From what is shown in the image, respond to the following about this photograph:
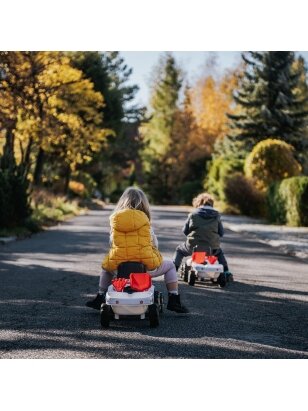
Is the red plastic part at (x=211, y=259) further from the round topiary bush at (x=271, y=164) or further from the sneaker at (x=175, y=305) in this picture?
the round topiary bush at (x=271, y=164)

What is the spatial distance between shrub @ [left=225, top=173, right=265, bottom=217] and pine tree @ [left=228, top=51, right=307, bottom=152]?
993cm

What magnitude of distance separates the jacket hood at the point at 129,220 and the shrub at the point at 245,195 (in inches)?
1117

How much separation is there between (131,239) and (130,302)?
678 millimetres

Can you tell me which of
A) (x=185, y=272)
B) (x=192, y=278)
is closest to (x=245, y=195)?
(x=185, y=272)

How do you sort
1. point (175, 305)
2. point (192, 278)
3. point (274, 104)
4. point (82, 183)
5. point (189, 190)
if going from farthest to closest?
1. point (189, 190)
2. point (82, 183)
3. point (274, 104)
4. point (192, 278)
5. point (175, 305)

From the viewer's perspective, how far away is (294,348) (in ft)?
19.3

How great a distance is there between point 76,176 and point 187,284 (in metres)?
50.5

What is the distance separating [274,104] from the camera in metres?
45.6

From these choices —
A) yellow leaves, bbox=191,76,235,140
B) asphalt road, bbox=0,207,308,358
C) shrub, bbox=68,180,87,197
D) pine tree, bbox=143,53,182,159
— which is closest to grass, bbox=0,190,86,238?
asphalt road, bbox=0,207,308,358

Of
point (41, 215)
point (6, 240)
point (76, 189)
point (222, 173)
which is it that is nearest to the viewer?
point (6, 240)

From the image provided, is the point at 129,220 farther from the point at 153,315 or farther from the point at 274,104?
the point at 274,104

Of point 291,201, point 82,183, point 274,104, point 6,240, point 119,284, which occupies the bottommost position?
point 6,240

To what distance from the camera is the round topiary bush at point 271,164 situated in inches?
1390

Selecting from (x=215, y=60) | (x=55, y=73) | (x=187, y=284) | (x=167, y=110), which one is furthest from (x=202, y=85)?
(x=187, y=284)
